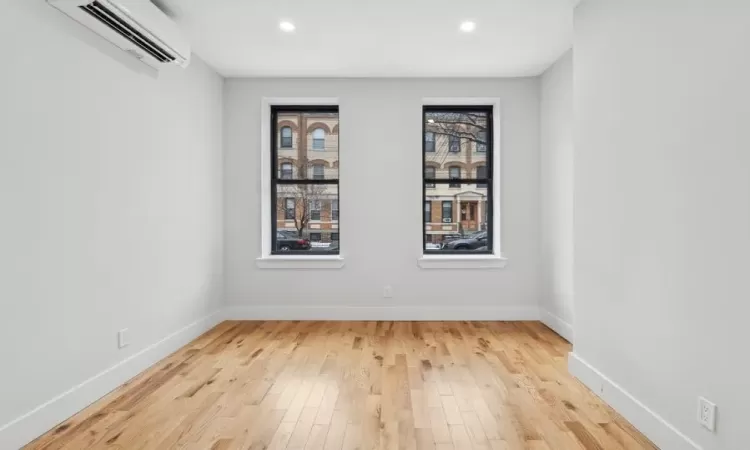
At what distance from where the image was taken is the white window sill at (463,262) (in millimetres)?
4480

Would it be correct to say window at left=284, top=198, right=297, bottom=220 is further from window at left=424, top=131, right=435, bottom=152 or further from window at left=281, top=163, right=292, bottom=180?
window at left=424, top=131, right=435, bottom=152

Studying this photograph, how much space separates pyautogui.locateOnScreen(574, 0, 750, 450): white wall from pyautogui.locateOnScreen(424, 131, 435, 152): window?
2045mm

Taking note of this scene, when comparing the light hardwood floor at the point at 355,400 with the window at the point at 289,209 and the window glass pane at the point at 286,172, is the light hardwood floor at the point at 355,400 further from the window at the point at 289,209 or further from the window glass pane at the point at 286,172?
the window glass pane at the point at 286,172

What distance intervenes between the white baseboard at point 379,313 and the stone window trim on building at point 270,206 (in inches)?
18.5

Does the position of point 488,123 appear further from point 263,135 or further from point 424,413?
point 424,413

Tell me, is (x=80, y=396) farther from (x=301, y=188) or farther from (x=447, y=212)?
(x=447, y=212)

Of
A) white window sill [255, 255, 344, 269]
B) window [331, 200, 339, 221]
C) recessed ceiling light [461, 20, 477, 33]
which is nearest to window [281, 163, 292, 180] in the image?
window [331, 200, 339, 221]

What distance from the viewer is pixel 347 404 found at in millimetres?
2473

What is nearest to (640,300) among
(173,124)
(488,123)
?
(488,123)

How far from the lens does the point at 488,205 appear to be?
4.75 meters

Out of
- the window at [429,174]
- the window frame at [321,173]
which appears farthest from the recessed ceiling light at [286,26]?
the window at [429,174]

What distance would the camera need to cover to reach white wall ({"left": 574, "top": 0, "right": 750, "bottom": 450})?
1.63m

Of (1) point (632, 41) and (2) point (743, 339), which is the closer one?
(2) point (743, 339)

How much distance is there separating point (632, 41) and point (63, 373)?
3666 mm
